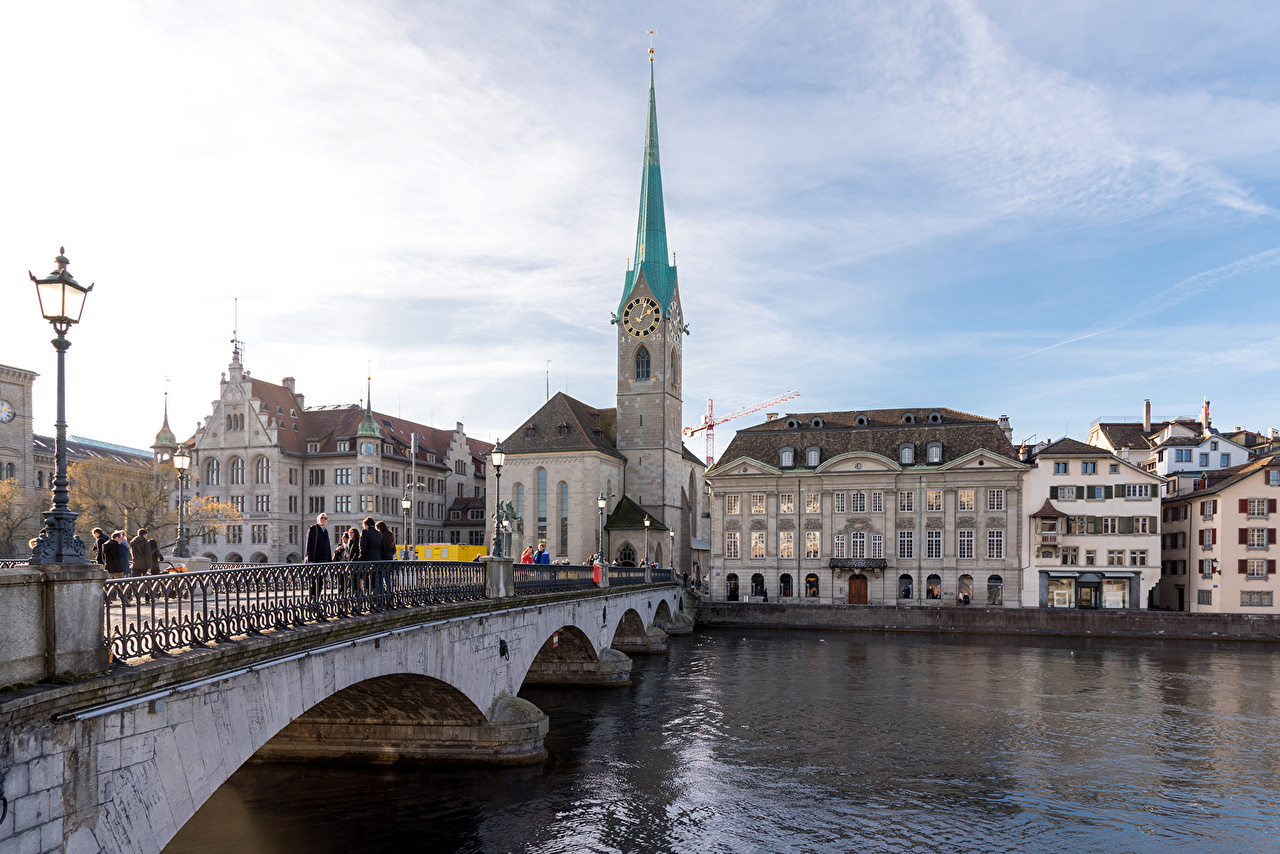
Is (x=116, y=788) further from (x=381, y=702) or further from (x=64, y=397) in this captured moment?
(x=381, y=702)

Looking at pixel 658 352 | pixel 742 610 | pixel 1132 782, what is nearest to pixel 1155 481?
pixel 742 610

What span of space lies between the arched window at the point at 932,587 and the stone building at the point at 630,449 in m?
20.3

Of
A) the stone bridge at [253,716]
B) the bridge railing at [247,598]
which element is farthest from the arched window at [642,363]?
the bridge railing at [247,598]

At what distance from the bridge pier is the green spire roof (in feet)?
200

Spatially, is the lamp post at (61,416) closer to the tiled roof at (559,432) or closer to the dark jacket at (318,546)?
the dark jacket at (318,546)

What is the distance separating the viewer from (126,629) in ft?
32.5

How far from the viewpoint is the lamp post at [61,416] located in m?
8.80

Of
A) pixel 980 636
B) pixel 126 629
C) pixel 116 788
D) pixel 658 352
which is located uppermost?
pixel 658 352

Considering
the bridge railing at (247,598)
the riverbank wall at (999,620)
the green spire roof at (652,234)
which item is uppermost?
the green spire roof at (652,234)

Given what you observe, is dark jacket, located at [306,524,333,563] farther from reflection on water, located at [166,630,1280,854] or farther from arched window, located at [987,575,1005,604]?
arched window, located at [987,575,1005,604]

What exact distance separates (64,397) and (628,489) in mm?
70015

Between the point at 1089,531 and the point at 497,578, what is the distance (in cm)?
5180

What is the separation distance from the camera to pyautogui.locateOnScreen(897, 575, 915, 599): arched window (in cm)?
6600

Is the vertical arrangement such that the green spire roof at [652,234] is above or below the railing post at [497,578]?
above
